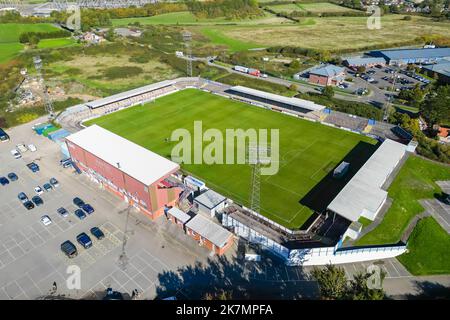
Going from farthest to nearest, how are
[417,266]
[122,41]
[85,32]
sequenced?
1. [85,32]
2. [122,41]
3. [417,266]

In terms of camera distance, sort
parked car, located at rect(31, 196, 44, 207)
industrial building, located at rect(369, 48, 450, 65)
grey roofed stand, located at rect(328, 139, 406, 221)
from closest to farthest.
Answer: grey roofed stand, located at rect(328, 139, 406, 221) < parked car, located at rect(31, 196, 44, 207) < industrial building, located at rect(369, 48, 450, 65)

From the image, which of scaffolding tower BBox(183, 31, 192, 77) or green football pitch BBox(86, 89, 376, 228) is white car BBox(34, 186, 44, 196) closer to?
green football pitch BBox(86, 89, 376, 228)

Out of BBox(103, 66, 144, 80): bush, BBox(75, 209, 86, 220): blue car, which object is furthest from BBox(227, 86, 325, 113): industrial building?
BBox(75, 209, 86, 220): blue car

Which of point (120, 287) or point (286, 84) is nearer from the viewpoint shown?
point (120, 287)

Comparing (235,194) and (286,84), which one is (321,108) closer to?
(286,84)

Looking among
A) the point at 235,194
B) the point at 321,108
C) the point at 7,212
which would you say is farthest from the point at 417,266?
the point at 7,212

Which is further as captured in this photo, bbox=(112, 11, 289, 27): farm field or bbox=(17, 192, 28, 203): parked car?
bbox=(112, 11, 289, 27): farm field
